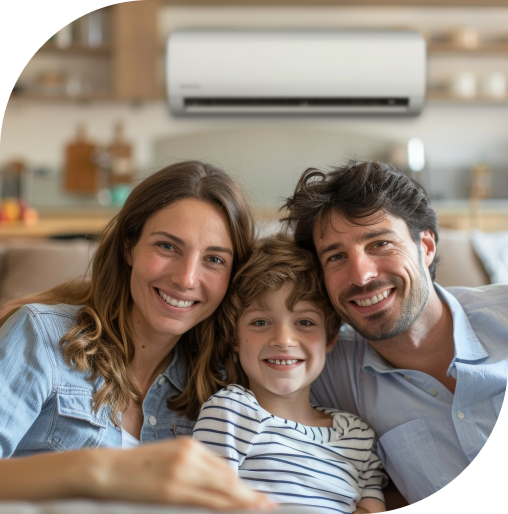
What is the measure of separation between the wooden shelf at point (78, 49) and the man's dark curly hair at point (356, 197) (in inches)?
152

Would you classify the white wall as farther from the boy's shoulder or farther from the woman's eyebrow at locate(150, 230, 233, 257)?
the boy's shoulder

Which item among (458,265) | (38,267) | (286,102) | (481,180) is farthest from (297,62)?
(481,180)

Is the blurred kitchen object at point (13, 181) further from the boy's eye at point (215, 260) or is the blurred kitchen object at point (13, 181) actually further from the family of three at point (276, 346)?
the boy's eye at point (215, 260)

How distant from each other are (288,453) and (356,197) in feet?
1.73

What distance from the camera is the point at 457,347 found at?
1.18 metres

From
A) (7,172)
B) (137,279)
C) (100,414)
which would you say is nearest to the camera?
(100,414)

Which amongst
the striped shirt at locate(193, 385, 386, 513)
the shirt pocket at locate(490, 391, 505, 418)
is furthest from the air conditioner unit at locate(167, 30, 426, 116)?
the striped shirt at locate(193, 385, 386, 513)

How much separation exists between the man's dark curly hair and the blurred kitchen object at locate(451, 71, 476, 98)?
12.2 ft

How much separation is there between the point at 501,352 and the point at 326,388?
0.39m

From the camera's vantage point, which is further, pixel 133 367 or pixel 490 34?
pixel 490 34

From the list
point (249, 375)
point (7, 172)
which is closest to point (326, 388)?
point (249, 375)

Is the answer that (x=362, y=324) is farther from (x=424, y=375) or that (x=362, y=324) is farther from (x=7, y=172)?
(x=7, y=172)

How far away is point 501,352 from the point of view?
3.95ft

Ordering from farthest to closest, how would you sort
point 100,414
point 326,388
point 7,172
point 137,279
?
point 7,172
point 326,388
point 137,279
point 100,414
